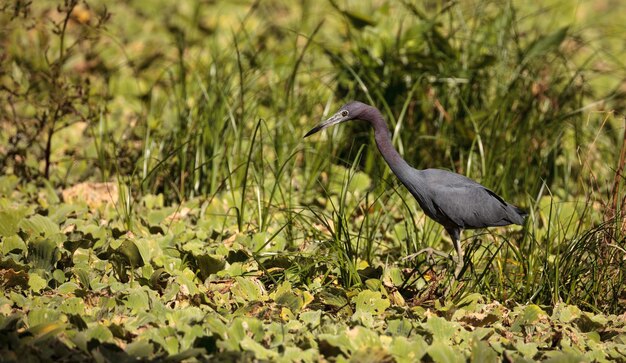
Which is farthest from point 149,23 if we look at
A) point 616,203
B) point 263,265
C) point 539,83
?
point 616,203

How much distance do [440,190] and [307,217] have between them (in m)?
1.03

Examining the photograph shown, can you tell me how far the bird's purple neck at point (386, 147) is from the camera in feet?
13.3

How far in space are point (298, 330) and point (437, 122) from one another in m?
2.69

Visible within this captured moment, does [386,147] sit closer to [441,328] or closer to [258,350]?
[441,328]

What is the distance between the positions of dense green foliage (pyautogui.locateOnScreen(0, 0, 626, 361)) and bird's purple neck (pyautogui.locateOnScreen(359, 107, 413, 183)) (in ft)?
0.28

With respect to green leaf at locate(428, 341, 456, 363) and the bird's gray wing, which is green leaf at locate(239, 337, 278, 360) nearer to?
green leaf at locate(428, 341, 456, 363)

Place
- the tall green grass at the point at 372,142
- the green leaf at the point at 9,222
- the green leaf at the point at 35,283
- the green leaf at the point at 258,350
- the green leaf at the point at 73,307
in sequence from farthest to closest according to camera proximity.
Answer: the tall green grass at the point at 372,142
the green leaf at the point at 9,222
the green leaf at the point at 35,283
the green leaf at the point at 73,307
the green leaf at the point at 258,350

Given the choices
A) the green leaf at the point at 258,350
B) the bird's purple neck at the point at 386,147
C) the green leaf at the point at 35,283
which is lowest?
the green leaf at the point at 258,350

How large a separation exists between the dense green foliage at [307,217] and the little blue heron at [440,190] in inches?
3.8

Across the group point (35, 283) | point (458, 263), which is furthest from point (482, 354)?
point (35, 283)

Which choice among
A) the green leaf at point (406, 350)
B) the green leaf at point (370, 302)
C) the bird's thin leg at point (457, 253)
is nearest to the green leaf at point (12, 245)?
the green leaf at point (370, 302)

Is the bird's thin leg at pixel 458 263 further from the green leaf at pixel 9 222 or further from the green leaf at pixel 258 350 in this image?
the green leaf at pixel 9 222

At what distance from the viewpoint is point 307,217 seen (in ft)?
16.0

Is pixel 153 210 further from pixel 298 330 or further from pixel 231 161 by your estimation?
pixel 298 330
